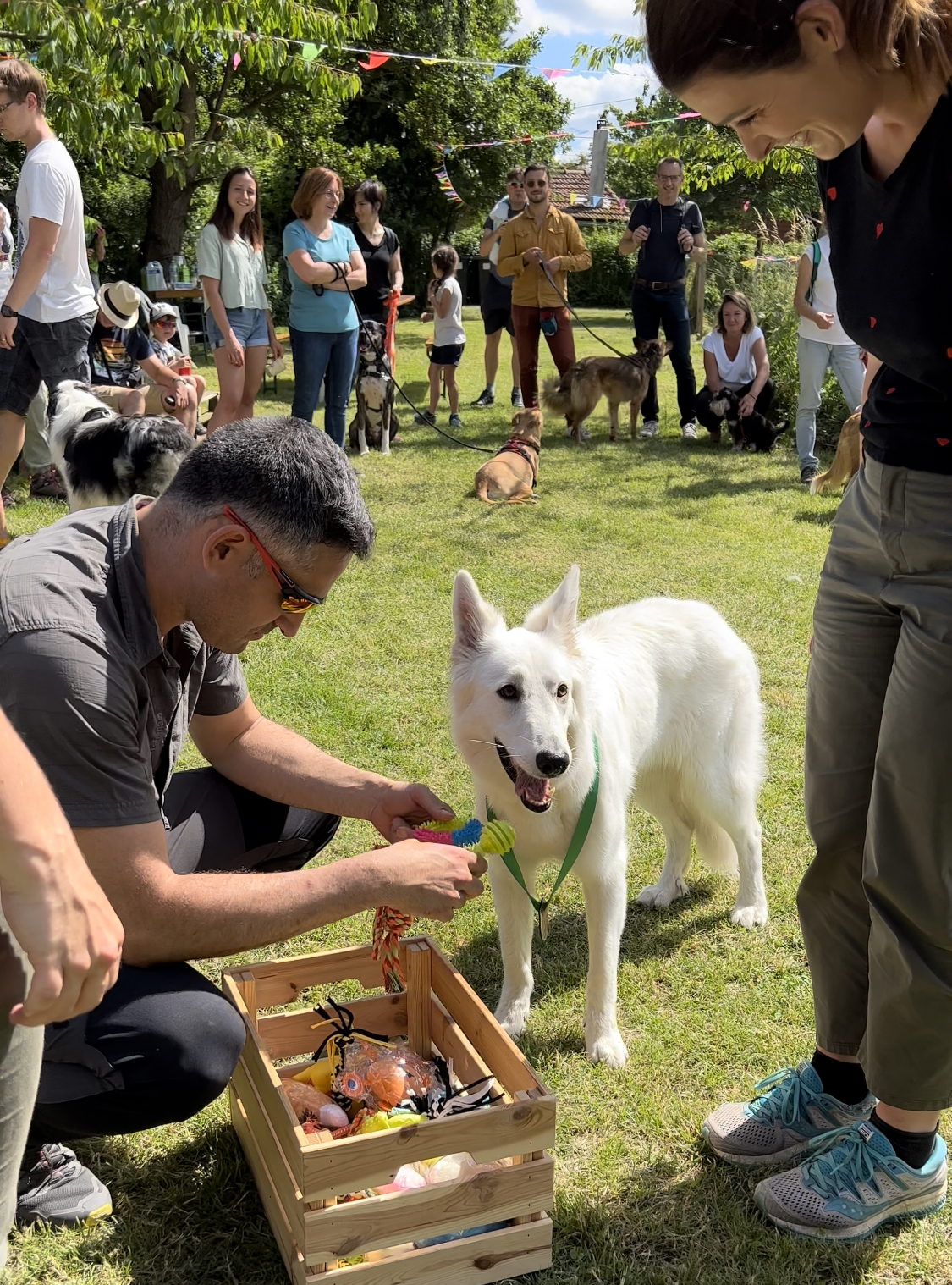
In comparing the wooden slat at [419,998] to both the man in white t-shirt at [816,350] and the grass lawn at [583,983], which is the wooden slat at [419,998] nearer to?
the grass lawn at [583,983]

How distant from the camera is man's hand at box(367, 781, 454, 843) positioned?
103 inches

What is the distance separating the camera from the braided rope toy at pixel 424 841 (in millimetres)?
2473

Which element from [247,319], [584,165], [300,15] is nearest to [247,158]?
[300,15]

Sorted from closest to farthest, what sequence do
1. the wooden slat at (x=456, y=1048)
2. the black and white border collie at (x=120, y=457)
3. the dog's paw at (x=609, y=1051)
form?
1. the wooden slat at (x=456, y=1048)
2. the dog's paw at (x=609, y=1051)
3. the black and white border collie at (x=120, y=457)

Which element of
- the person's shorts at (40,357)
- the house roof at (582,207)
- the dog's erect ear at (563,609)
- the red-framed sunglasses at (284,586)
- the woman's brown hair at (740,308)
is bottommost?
the dog's erect ear at (563,609)

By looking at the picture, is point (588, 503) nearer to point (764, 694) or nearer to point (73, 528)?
point (764, 694)

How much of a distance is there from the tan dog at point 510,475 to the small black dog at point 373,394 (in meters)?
1.58

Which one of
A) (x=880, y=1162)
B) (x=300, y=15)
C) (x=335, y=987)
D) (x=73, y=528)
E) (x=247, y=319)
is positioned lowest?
(x=335, y=987)

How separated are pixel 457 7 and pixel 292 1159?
3216 centimetres

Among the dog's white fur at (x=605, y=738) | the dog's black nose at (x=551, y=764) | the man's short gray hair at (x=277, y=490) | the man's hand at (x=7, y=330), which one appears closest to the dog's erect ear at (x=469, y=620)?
the dog's white fur at (x=605, y=738)

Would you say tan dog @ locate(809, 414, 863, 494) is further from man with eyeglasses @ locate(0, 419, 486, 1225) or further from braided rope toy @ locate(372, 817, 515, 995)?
man with eyeglasses @ locate(0, 419, 486, 1225)

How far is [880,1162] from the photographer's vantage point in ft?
7.29

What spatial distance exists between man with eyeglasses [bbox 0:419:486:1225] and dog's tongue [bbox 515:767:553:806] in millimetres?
490

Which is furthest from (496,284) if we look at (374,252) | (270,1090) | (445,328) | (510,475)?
(270,1090)
